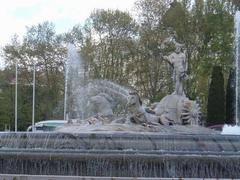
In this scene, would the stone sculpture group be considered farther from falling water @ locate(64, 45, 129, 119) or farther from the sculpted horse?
falling water @ locate(64, 45, 129, 119)

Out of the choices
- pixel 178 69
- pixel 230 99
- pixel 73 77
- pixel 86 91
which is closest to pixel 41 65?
pixel 73 77

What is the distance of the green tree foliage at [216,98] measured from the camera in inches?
1710

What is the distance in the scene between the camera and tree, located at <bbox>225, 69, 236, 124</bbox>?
45.2 meters

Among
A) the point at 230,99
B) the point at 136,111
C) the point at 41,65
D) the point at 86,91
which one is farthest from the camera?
the point at 41,65

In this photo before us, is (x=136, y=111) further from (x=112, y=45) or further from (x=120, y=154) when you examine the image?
(x=112, y=45)

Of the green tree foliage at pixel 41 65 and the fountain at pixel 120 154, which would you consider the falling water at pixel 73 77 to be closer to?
the green tree foliage at pixel 41 65

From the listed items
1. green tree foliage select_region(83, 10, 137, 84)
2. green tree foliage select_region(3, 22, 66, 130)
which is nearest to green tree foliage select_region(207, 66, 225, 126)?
green tree foliage select_region(83, 10, 137, 84)

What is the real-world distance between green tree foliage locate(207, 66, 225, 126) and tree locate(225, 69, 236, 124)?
Result: 4.08 feet

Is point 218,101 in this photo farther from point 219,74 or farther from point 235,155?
point 235,155

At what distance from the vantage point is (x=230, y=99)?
46219 mm

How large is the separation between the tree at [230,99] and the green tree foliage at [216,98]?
1.24 metres

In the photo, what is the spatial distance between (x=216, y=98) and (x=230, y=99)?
9.37ft

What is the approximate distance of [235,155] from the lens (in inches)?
608

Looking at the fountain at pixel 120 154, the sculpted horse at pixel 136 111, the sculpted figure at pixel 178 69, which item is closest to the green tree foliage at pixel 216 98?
the sculpted figure at pixel 178 69
